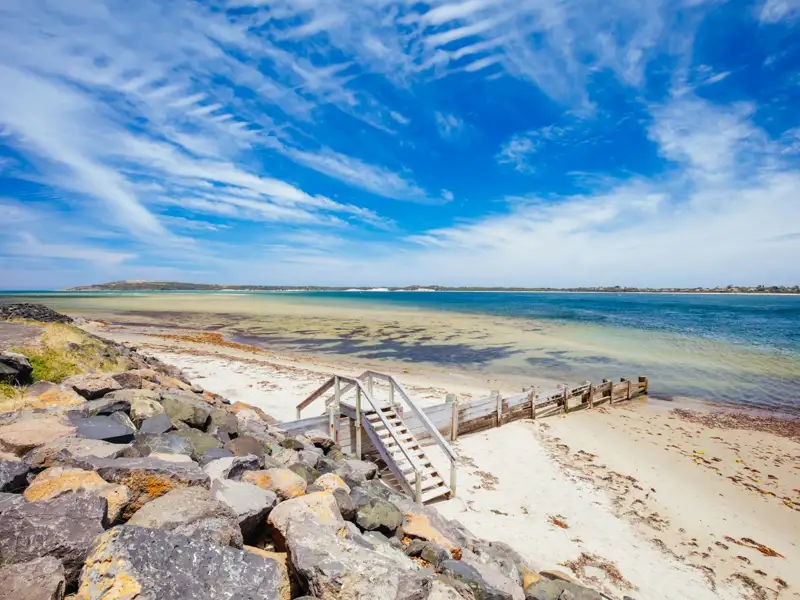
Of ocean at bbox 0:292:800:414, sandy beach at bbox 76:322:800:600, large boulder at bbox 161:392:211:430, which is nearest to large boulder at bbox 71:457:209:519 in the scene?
large boulder at bbox 161:392:211:430

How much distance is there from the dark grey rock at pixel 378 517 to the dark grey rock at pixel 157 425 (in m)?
3.08

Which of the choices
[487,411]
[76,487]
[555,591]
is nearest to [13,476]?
[76,487]

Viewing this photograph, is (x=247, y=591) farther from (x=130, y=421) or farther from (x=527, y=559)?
(x=527, y=559)

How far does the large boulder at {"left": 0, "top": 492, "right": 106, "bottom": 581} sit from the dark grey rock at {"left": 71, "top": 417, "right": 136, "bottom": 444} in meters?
1.91

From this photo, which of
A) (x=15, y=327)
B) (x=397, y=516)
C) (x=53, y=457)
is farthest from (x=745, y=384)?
(x=15, y=327)

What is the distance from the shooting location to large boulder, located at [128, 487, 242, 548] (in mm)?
3225

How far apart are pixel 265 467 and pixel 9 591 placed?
10.3 feet

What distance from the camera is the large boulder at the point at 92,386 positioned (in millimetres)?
6469

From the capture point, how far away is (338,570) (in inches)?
120

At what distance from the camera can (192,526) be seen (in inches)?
128

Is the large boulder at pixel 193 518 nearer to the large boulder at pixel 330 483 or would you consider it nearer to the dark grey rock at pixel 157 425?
the large boulder at pixel 330 483

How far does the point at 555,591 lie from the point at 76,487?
530 centimetres

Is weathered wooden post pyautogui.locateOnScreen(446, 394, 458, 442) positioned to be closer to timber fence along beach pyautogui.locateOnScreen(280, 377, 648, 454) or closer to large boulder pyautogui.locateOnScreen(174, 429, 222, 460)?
timber fence along beach pyautogui.locateOnScreen(280, 377, 648, 454)

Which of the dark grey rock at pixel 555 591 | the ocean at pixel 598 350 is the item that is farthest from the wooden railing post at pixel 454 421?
the ocean at pixel 598 350
